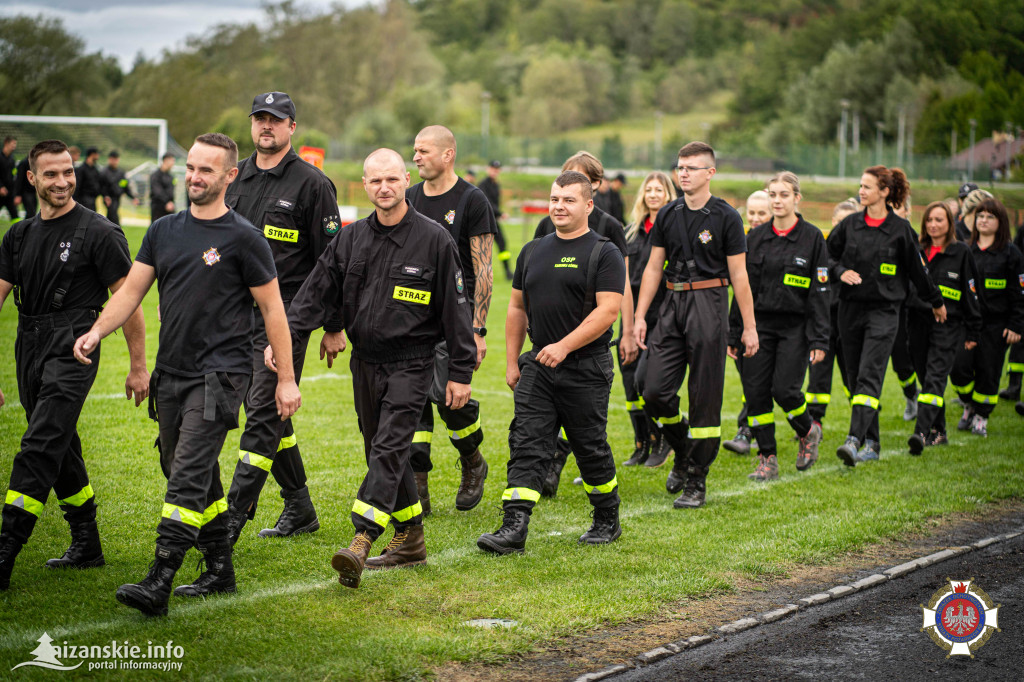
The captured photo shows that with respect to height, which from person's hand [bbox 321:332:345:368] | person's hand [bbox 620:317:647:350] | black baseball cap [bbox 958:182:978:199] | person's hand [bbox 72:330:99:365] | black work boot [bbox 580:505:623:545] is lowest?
black work boot [bbox 580:505:623:545]

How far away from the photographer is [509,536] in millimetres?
6047

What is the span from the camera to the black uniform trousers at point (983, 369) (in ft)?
33.5

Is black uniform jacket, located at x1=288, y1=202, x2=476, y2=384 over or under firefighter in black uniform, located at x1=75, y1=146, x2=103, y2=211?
under

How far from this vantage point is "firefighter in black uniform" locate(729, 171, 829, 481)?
8.28 metres

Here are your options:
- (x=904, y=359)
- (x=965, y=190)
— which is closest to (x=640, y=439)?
(x=904, y=359)

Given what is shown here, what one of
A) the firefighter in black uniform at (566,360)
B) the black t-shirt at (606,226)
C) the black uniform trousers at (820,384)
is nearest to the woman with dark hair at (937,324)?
the black uniform trousers at (820,384)

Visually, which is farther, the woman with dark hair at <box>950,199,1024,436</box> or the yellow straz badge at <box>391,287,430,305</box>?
the woman with dark hair at <box>950,199,1024,436</box>

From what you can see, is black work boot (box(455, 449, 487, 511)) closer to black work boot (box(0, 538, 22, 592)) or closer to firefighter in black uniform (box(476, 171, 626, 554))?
firefighter in black uniform (box(476, 171, 626, 554))

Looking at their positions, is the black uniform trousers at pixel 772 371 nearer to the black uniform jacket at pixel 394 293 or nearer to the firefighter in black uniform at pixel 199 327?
the black uniform jacket at pixel 394 293

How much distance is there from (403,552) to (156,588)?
1423 mm

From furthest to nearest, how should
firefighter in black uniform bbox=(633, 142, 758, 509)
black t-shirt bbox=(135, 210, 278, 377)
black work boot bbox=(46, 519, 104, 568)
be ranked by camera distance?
firefighter in black uniform bbox=(633, 142, 758, 509) < black work boot bbox=(46, 519, 104, 568) < black t-shirt bbox=(135, 210, 278, 377)

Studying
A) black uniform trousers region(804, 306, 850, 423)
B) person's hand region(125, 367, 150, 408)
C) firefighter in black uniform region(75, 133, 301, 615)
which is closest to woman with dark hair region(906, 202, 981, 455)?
black uniform trousers region(804, 306, 850, 423)

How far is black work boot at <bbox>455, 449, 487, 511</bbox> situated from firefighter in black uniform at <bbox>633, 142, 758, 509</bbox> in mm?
1284

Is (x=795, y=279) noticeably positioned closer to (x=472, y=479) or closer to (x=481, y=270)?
(x=481, y=270)
